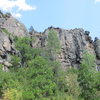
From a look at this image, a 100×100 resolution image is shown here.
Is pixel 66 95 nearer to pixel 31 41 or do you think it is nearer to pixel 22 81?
pixel 22 81

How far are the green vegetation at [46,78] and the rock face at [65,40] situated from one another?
4.95 metres

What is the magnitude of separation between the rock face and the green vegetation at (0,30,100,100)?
16.2 feet

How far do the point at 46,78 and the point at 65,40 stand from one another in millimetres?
29578

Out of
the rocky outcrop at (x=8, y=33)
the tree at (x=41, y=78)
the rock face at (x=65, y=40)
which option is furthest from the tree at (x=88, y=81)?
the rocky outcrop at (x=8, y=33)

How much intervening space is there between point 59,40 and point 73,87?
27.0m

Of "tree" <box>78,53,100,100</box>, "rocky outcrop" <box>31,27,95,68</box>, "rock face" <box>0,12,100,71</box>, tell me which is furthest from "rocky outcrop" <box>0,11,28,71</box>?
"tree" <box>78,53,100,100</box>

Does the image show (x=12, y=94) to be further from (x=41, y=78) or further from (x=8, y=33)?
(x=8, y=33)

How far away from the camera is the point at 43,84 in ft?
273

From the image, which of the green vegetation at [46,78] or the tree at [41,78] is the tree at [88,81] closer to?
the green vegetation at [46,78]

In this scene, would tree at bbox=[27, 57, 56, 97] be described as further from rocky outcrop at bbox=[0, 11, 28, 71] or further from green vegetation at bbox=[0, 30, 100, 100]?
rocky outcrop at bbox=[0, 11, 28, 71]

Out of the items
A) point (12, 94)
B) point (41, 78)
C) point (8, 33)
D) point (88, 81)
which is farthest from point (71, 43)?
point (12, 94)

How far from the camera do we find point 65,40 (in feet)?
367

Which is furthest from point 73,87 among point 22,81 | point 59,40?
point 59,40

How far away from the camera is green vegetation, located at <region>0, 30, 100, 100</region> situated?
78.6 metres
